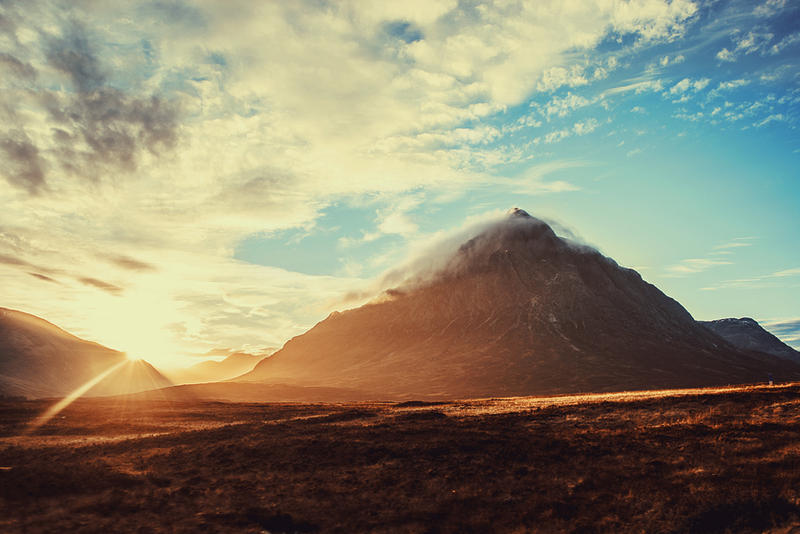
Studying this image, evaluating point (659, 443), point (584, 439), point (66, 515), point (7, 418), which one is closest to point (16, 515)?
point (66, 515)

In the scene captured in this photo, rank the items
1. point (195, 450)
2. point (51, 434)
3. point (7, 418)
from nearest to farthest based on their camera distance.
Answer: point (195, 450)
point (51, 434)
point (7, 418)

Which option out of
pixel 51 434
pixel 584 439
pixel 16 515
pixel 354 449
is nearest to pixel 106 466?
pixel 16 515

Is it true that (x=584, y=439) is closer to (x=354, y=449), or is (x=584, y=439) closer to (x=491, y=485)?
(x=491, y=485)

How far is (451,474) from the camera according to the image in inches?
1037

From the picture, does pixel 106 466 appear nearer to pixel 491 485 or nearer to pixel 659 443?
→ pixel 491 485

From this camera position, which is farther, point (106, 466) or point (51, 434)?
point (51, 434)

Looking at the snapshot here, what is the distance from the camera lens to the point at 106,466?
1173 inches

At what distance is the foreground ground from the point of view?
811 inches

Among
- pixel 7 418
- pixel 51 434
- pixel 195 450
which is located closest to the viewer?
pixel 195 450

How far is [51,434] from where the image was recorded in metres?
44.1

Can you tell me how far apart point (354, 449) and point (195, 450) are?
1224 cm

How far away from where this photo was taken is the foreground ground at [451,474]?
2061 centimetres

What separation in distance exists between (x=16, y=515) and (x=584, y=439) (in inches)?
1255

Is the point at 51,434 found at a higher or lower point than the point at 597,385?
higher
